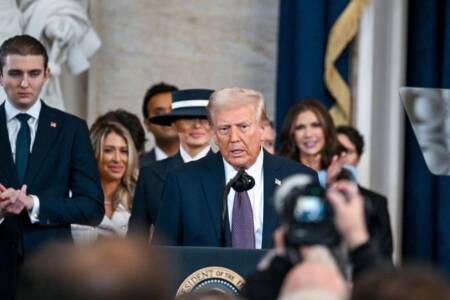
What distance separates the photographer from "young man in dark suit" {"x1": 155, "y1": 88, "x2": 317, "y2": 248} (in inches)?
227

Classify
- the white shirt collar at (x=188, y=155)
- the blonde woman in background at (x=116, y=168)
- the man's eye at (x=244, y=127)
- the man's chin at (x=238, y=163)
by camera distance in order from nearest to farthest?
1. the man's chin at (x=238, y=163)
2. the man's eye at (x=244, y=127)
3. the white shirt collar at (x=188, y=155)
4. the blonde woman in background at (x=116, y=168)

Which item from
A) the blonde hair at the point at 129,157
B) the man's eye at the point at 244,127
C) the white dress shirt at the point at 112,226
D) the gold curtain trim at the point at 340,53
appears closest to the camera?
the man's eye at the point at 244,127

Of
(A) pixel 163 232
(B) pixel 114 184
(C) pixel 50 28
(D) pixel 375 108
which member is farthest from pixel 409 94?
(D) pixel 375 108

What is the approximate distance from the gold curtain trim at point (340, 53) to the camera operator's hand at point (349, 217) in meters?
6.19

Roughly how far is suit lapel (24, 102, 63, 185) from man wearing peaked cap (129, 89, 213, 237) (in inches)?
30.7

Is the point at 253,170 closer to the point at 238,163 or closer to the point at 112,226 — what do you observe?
the point at 238,163

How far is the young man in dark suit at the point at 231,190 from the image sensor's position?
577cm

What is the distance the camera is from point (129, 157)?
7816 mm

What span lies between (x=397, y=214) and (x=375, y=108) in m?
0.71

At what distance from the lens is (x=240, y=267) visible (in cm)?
511

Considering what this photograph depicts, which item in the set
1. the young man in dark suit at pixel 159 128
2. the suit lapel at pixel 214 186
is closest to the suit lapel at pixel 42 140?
the suit lapel at pixel 214 186

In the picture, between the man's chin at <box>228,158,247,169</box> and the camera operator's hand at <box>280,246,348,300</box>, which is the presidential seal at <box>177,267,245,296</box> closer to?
the man's chin at <box>228,158,247,169</box>

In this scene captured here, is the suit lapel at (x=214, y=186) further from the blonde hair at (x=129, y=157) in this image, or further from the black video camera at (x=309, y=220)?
the black video camera at (x=309, y=220)

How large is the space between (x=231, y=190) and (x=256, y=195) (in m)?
0.10
